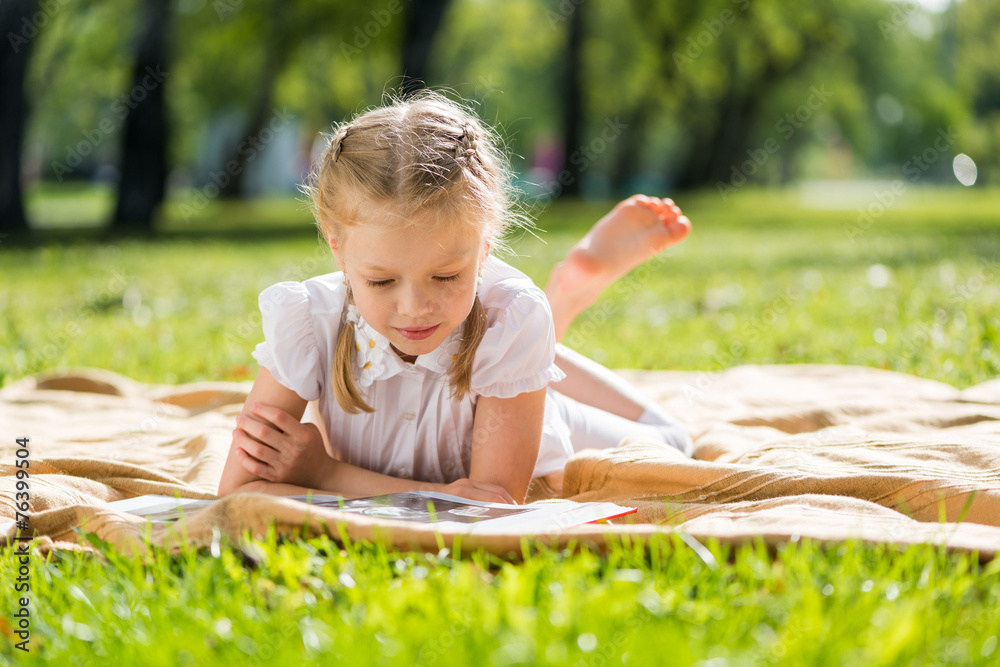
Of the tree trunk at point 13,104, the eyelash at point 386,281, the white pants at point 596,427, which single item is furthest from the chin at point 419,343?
the tree trunk at point 13,104

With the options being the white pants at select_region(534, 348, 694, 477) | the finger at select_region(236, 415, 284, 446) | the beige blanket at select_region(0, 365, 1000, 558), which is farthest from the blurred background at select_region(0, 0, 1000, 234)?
the finger at select_region(236, 415, 284, 446)

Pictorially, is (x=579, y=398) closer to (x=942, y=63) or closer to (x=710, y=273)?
(x=710, y=273)

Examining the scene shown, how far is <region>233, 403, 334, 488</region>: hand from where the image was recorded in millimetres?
2361

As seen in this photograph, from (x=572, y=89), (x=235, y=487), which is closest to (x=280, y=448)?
(x=235, y=487)

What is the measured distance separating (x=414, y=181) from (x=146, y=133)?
12.6m

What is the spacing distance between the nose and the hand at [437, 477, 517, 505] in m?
0.45

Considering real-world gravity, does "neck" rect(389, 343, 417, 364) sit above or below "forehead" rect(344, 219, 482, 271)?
below

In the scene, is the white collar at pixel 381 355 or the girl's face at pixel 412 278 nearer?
the girl's face at pixel 412 278

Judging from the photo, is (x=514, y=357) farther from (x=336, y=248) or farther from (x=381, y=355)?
(x=336, y=248)

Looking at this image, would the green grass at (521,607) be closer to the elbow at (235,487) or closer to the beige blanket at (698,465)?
the beige blanket at (698,465)

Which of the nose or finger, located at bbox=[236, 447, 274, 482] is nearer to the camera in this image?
the nose

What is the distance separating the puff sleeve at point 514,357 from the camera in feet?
7.80

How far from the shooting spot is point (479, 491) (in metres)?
2.30

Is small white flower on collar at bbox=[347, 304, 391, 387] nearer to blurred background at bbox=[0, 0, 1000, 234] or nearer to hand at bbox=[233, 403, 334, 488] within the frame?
hand at bbox=[233, 403, 334, 488]
